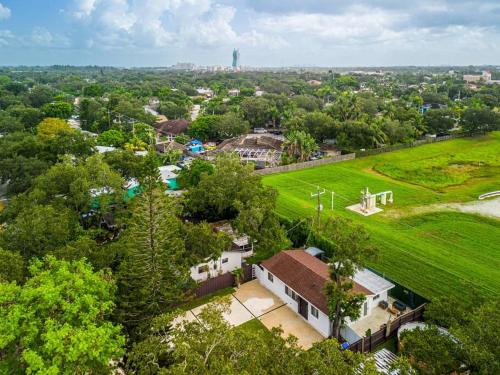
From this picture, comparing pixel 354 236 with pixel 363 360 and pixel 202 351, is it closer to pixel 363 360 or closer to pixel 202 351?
pixel 363 360

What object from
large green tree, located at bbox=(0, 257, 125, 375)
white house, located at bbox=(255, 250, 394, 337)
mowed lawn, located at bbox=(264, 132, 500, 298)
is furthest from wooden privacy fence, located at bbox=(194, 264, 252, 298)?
large green tree, located at bbox=(0, 257, 125, 375)

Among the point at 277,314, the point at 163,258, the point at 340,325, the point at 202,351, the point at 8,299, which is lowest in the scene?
the point at 277,314

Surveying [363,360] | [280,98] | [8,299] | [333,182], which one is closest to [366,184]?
[333,182]

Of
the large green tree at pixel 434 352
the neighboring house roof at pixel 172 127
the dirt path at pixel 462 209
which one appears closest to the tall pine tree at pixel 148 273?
the large green tree at pixel 434 352

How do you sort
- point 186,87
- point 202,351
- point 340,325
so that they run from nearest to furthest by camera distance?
point 202,351
point 340,325
point 186,87

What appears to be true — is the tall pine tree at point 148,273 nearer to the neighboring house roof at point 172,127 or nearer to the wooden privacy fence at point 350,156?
the wooden privacy fence at point 350,156

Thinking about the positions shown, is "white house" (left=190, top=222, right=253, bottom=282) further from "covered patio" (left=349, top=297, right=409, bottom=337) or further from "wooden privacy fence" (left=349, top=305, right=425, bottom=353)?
"wooden privacy fence" (left=349, top=305, right=425, bottom=353)
